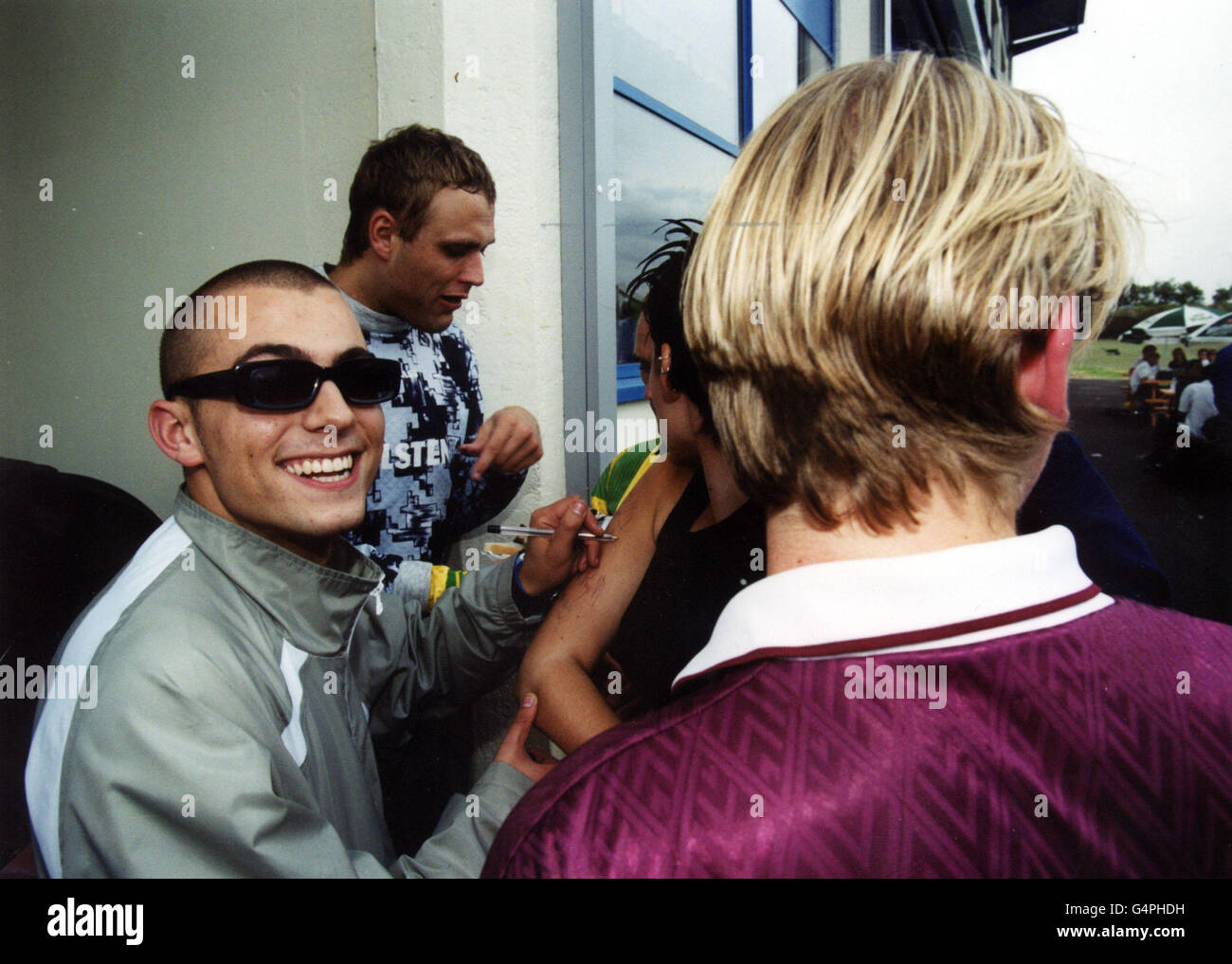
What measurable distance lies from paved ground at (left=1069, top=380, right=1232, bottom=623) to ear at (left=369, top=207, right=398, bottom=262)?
1.48m

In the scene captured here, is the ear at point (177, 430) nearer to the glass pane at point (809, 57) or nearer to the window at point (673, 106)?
the window at point (673, 106)

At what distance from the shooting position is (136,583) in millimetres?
1062

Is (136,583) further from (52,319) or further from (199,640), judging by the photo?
(52,319)

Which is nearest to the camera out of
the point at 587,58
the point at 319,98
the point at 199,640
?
the point at 199,640

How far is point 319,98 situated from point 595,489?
46.2 inches

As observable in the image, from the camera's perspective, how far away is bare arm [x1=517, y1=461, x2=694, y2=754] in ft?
4.37

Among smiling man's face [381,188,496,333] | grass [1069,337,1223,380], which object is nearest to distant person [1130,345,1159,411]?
grass [1069,337,1223,380]

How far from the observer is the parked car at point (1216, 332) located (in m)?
1.31

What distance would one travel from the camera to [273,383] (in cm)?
117

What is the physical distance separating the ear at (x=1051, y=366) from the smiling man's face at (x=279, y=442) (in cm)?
94

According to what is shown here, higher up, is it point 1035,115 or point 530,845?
point 1035,115

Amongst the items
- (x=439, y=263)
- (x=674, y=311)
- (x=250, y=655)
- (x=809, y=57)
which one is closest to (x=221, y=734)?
(x=250, y=655)

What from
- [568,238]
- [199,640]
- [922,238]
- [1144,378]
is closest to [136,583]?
[199,640]

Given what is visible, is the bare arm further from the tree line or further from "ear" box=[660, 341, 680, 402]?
the tree line
